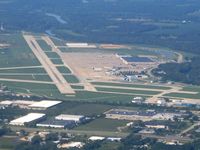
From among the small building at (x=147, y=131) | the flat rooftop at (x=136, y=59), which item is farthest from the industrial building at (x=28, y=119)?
the flat rooftop at (x=136, y=59)

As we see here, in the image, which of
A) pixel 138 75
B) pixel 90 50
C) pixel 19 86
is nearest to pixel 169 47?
pixel 90 50

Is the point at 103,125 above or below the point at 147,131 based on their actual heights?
above

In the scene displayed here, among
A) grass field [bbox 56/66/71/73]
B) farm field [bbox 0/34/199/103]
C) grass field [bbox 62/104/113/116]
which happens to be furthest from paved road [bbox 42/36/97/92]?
grass field [bbox 62/104/113/116]

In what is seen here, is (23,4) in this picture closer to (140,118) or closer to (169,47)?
(169,47)

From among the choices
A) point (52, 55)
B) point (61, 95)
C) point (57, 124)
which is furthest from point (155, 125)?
point (52, 55)

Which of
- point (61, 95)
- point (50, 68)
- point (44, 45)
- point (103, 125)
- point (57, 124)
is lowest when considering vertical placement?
point (103, 125)

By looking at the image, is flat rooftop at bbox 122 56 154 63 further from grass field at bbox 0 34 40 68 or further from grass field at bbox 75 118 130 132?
grass field at bbox 75 118 130 132

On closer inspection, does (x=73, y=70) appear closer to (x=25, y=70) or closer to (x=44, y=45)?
(x=25, y=70)
